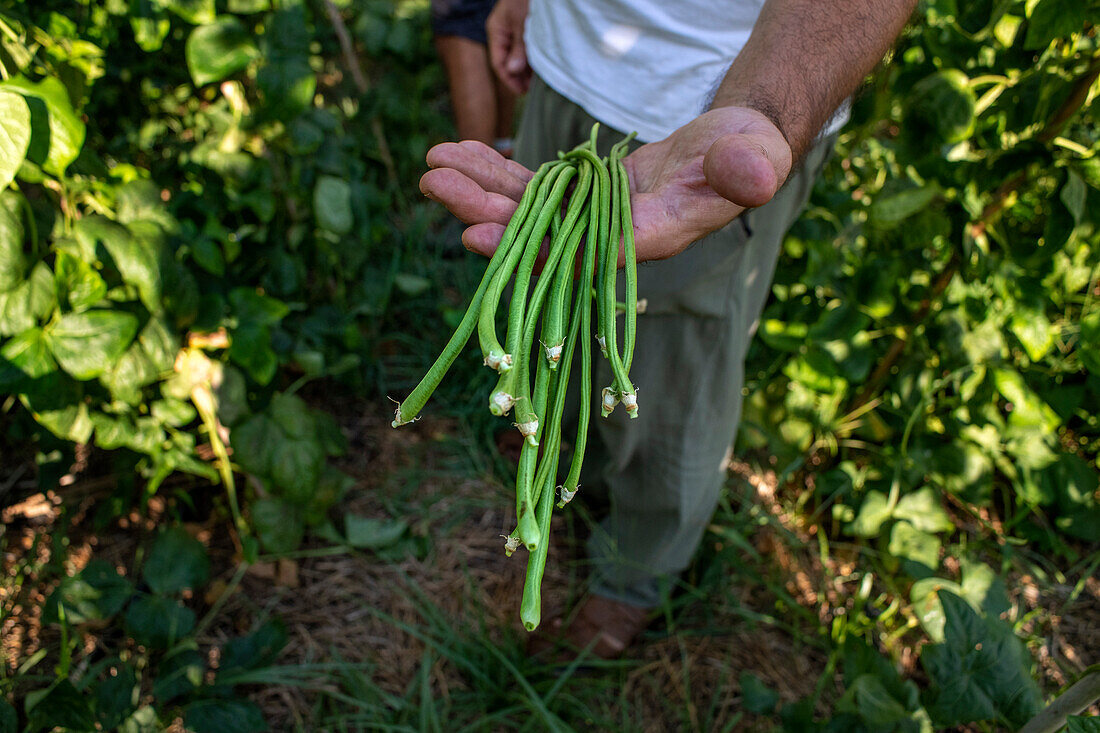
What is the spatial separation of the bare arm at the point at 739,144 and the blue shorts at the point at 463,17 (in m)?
1.88

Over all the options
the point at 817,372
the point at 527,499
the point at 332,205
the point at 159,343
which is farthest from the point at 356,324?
the point at 527,499

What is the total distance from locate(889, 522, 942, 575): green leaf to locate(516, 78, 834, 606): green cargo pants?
427 millimetres

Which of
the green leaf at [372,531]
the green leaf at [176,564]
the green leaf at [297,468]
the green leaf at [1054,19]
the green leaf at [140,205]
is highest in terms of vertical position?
the green leaf at [1054,19]

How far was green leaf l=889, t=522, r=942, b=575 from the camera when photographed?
1.61 meters

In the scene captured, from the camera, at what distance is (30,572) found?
1.62 metres

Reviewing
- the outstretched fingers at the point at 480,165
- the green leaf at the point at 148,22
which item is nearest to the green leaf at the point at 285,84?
the green leaf at the point at 148,22

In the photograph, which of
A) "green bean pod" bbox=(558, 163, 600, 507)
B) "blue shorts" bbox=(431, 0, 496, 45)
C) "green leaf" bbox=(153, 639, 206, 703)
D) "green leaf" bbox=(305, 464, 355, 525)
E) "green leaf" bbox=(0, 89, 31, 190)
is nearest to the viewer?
"green bean pod" bbox=(558, 163, 600, 507)

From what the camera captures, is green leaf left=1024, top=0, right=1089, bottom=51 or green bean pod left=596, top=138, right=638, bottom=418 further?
Result: green leaf left=1024, top=0, right=1089, bottom=51

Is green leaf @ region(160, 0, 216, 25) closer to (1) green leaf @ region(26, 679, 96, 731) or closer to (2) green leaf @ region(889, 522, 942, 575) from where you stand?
(1) green leaf @ region(26, 679, 96, 731)

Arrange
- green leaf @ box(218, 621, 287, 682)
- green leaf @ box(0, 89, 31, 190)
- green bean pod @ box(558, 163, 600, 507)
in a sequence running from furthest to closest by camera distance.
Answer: green leaf @ box(218, 621, 287, 682) < green leaf @ box(0, 89, 31, 190) < green bean pod @ box(558, 163, 600, 507)

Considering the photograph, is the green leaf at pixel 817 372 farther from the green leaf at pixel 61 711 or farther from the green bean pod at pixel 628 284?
the green leaf at pixel 61 711

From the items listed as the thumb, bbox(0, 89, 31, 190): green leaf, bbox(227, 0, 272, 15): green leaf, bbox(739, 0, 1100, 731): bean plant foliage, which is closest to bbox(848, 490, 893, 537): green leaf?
Result: bbox(739, 0, 1100, 731): bean plant foliage

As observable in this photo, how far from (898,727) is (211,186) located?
1.99 meters

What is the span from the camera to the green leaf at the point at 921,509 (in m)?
1.69
